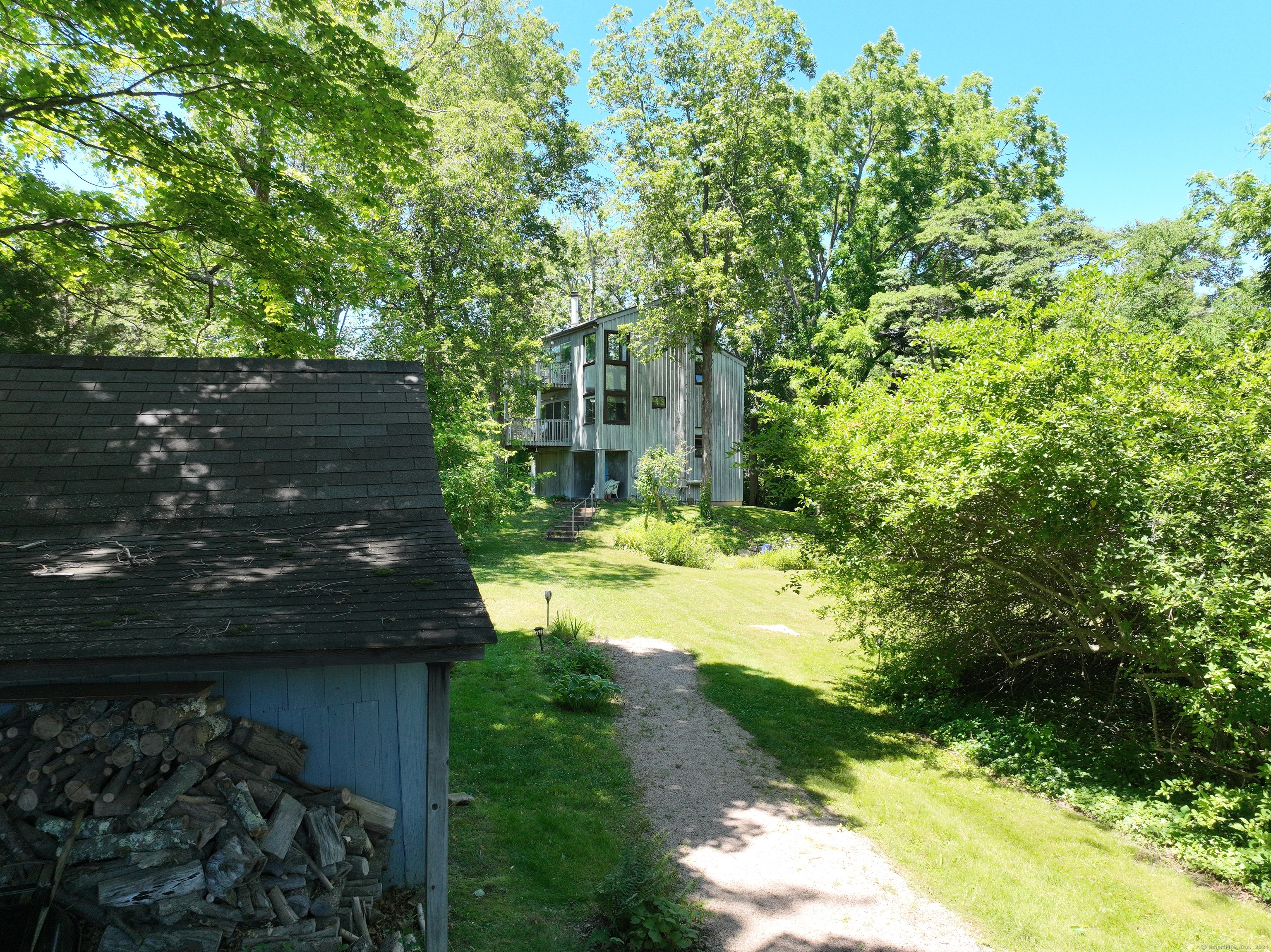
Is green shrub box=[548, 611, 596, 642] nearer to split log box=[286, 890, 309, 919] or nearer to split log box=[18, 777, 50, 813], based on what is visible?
split log box=[286, 890, 309, 919]

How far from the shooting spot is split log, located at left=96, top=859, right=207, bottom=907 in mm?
4051

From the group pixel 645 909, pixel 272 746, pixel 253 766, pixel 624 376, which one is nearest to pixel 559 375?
pixel 624 376

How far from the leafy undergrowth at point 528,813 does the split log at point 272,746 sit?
6.32 ft

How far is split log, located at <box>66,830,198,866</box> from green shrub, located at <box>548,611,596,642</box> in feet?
30.7

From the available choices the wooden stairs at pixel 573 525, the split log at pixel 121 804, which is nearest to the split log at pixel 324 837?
the split log at pixel 121 804

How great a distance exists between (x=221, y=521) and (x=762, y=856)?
6.30 meters

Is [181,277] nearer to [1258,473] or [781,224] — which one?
[1258,473]

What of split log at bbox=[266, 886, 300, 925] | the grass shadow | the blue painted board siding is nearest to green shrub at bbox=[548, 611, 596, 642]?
the grass shadow

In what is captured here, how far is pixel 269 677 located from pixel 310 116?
30.1 feet

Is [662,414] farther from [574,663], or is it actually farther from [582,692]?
[582,692]

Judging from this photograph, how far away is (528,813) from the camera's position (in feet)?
24.6

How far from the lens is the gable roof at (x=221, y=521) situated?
430cm

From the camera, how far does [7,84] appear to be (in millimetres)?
9547

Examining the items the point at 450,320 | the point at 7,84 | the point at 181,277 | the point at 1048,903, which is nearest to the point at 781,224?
the point at 450,320
